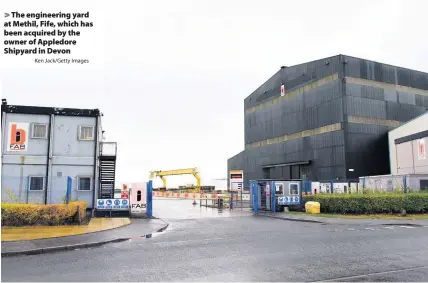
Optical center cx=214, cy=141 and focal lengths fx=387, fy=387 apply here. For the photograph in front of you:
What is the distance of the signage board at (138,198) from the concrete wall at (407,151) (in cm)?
2461

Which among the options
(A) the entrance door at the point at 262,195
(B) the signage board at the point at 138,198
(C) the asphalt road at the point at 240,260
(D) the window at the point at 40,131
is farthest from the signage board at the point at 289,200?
(D) the window at the point at 40,131

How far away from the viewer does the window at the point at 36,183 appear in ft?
71.8

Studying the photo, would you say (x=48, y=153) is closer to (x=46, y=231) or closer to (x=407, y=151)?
(x=46, y=231)

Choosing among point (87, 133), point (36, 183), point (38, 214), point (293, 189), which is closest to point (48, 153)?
point (36, 183)

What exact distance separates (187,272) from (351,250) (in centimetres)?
527

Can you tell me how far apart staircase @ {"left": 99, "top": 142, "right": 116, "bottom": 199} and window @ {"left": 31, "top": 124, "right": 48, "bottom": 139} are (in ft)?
12.4

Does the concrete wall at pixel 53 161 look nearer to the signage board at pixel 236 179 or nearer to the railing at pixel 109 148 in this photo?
the railing at pixel 109 148

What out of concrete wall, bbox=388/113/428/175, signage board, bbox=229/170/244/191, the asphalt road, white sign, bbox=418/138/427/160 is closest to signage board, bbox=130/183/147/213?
the asphalt road

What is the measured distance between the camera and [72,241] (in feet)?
41.8

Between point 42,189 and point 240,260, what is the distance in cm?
1609

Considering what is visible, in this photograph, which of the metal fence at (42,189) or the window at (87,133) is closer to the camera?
the metal fence at (42,189)

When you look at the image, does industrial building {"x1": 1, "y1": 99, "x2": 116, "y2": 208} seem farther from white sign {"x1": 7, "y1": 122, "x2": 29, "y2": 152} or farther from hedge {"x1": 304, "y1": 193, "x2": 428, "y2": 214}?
hedge {"x1": 304, "y1": 193, "x2": 428, "y2": 214}

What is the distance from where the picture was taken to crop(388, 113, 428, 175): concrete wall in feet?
115

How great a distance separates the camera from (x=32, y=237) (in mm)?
13438
